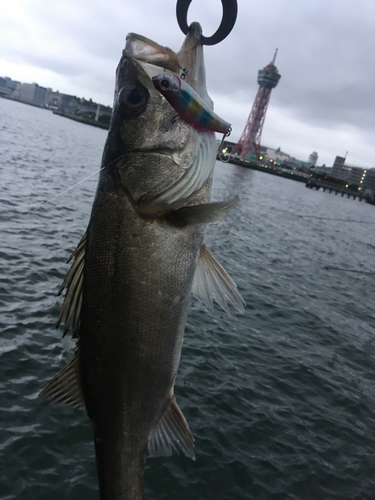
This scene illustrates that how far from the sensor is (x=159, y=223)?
2145mm

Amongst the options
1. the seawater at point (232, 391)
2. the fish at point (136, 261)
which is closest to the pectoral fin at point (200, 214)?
the fish at point (136, 261)

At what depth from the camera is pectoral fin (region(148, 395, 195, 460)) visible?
2320 millimetres

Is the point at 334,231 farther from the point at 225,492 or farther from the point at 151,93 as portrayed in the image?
the point at 151,93

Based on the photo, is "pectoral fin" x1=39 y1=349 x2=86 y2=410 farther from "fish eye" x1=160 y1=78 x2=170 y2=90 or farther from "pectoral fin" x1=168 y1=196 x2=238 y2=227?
"fish eye" x1=160 y1=78 x2=170 y2=90

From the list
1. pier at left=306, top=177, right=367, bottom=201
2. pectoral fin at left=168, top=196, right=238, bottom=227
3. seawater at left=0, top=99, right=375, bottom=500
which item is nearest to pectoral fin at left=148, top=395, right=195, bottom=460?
pectoral fin at left=168, top=196, right=238, bottom=227

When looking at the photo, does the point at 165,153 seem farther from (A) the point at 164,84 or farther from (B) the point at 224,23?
(B) the point at 224,23

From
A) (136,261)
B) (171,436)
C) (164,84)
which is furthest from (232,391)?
(164,84)

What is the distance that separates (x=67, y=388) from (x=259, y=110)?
18529cm

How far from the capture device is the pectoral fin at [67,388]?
7.56ft

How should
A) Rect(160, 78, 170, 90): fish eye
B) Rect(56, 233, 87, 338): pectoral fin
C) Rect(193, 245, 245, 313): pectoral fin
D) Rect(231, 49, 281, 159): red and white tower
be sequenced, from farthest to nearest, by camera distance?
Rect(231, 49, 281, 159): red and white tower < Rect(193, 245, 245, 313): pectoral fin < Rect(56, 233, 87, 338): pectoral fin < Rect(160, 78, 170, 90): fish eye

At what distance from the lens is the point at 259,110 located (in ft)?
561

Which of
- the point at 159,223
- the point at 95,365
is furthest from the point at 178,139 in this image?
the point at 95,365

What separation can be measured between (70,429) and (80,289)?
4.27 m

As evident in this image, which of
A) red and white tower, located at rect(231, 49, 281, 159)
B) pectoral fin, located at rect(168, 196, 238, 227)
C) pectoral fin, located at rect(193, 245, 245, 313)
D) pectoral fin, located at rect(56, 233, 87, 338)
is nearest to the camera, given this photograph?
pectoral fin, located at rect(168, 196, 238, 227)
